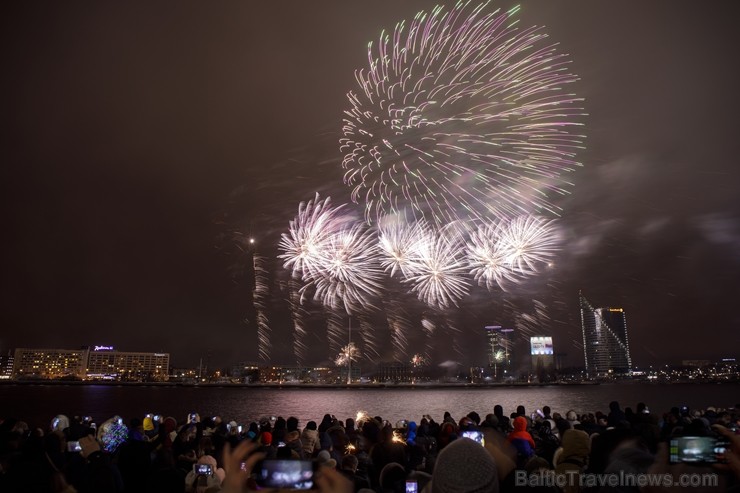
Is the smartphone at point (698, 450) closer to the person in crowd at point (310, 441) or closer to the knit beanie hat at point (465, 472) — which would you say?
the knit beanie hat at point (465, 472)

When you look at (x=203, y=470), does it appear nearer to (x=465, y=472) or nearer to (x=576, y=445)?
(x=576, y=445)

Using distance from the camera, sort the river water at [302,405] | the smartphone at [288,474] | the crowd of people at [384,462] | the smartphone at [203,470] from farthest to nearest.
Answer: the river water at [302,405]
the smartphone at [203,470]
the smartphone at [288,474]
the crowd of people at [384,462]

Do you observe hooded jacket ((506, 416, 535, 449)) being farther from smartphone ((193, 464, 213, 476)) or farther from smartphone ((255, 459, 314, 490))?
smartphone ((255, 459, 314, 490))

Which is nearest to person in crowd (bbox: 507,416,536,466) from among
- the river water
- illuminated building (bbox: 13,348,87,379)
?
the river water


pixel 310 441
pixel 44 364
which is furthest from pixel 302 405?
pixel 44 364

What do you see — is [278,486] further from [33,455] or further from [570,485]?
[33,455]

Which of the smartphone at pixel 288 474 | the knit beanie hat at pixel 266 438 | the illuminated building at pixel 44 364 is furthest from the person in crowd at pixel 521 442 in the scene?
the illuminated building at pixel 44 364

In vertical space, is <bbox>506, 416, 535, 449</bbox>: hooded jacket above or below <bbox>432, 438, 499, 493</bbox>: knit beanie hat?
below
